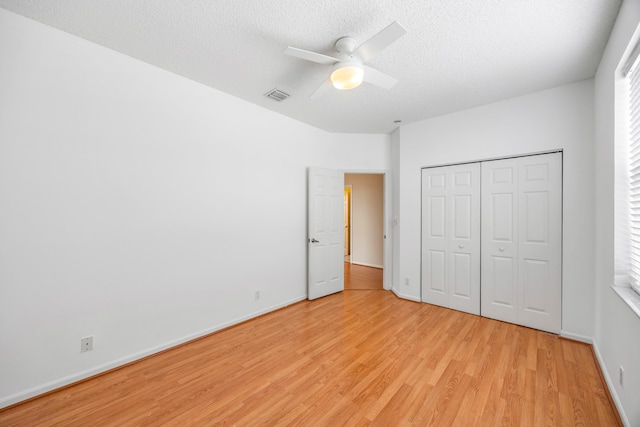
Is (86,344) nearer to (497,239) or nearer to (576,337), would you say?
(497,239)

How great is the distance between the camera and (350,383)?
1984 millimetres

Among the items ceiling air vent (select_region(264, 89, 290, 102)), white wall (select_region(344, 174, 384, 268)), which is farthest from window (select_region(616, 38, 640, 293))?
white wall (select_region(344, 174, 384, 268))

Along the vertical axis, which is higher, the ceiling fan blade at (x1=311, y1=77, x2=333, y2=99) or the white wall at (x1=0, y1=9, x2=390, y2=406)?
the ceiling fan blade at (x1=311, y1=77, x2=333, y2=99)

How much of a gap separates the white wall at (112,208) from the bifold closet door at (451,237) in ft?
7.87

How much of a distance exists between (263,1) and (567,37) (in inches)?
92.8

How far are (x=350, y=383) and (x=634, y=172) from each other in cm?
253

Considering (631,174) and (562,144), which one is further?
(562,144)

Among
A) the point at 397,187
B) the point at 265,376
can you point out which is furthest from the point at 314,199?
the point at 265,376

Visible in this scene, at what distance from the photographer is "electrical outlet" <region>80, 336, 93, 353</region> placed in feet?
6.63

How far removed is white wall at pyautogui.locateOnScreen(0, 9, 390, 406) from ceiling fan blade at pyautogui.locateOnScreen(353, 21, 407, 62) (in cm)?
181

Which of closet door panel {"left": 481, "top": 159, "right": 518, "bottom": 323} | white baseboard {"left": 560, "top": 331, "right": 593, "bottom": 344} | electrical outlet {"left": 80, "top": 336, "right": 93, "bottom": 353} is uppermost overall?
closet door panel {"left": 481, "top": 159, "right": 518, "bottom": 323}

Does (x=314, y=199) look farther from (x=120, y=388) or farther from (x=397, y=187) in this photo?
(x=120, y=388)

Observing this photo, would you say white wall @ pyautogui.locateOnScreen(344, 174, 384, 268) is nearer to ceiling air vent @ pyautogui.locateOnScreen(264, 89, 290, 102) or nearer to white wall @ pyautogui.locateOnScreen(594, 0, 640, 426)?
ceiling air vent @ pyautogui.locateOnScreen(264, 89, 290, 102)

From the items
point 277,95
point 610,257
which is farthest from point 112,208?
point 610,257
